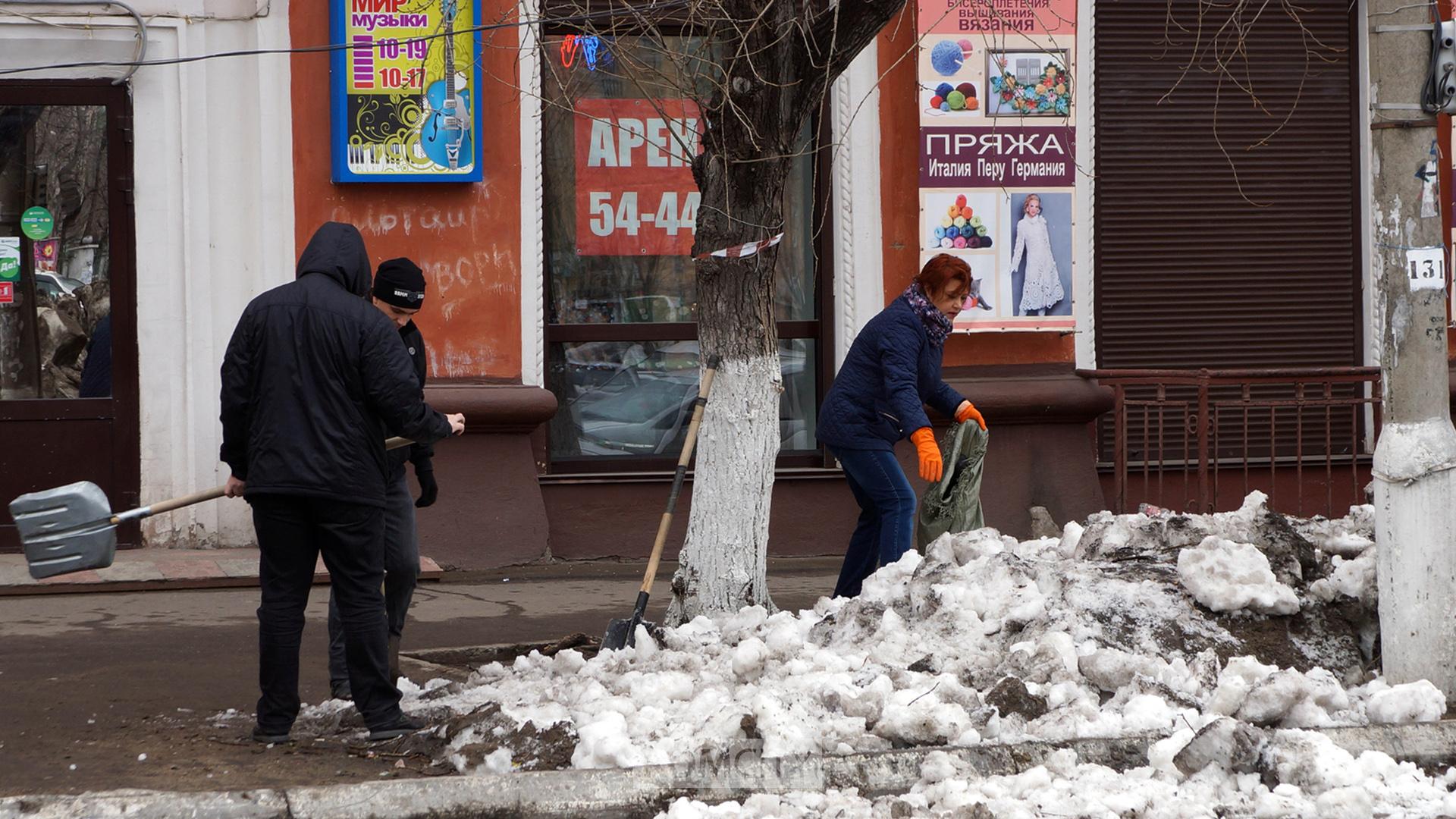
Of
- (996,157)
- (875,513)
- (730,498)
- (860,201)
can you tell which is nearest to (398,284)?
(730,498)

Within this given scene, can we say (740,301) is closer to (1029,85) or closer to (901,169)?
(901,169)

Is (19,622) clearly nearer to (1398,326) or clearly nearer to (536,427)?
(536,427)

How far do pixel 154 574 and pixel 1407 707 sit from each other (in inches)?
256

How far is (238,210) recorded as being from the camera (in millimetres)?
9164

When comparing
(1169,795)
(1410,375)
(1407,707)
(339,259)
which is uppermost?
(339,259)

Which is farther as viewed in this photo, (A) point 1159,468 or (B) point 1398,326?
(A) point 1159,468

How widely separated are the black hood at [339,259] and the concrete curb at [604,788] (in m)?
1.73

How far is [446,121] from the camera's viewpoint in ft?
29.9

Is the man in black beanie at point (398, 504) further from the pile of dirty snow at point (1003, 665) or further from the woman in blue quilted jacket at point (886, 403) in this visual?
the woman in blue quilted jacket at point (886, 403)

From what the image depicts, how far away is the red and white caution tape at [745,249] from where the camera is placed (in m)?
6.26

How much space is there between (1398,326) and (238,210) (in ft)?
21.8

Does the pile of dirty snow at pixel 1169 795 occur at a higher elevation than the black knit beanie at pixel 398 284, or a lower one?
lower

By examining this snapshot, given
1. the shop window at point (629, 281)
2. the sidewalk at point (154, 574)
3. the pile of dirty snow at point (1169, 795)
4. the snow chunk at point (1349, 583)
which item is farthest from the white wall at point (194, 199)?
the snow chunk at point (1349, 583)

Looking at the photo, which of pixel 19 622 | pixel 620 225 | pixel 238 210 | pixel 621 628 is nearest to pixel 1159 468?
pixel 620 225
